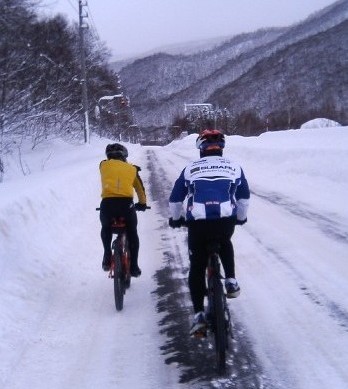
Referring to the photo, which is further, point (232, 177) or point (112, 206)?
point (112, 206)

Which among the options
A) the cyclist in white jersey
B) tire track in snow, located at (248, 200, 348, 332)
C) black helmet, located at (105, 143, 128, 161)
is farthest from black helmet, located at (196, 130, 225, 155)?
tire track in snow, located at (248, 200, 348, 332)

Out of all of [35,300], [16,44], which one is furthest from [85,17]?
[35,300]

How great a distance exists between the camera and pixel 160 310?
18.1ft

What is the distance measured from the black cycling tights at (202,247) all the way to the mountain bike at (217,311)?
3.2 inches

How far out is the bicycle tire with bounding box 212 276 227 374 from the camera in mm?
3877

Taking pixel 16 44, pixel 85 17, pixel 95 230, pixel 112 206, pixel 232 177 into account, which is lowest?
pixel 95 230

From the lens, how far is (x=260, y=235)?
8.66 m

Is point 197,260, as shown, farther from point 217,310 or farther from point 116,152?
point 116,152

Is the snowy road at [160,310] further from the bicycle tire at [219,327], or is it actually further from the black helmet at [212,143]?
the black helmet at [212,143]

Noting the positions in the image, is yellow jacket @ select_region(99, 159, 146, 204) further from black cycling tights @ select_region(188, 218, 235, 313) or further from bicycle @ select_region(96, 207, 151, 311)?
black cycling tights @ select_region(188, 218, 235, 313)

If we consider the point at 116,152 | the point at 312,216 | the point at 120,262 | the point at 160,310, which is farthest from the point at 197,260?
the point at 312,216

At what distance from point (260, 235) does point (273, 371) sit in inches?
189

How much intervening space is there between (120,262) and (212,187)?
204 centimetres

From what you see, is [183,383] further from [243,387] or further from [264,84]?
[264,84]
